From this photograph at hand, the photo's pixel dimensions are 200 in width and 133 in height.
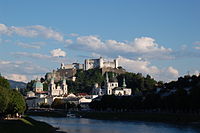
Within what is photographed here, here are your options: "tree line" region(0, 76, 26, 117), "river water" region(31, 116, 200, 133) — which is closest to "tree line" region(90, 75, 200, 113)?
"river water" region(31, 116, 200, 133)

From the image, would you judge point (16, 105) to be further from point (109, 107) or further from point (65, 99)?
point (65, 99)

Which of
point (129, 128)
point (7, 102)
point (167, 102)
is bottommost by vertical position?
point (129, 128)

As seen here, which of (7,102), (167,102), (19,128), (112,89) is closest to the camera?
(19,128)

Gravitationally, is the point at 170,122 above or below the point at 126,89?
below

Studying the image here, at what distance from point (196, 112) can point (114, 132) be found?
25.2m

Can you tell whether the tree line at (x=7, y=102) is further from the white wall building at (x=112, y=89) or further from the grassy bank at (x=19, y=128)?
the white wall building at (x=112, y=89)

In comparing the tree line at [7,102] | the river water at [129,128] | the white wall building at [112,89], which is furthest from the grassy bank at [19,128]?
the white wall building at [112,89]

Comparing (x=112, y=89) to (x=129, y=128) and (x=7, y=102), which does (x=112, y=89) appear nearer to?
(x=129, y=128)

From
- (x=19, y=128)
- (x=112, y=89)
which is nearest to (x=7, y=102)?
(x=19, y=128)

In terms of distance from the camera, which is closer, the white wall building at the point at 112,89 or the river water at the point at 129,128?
the river water at the point at 129,128

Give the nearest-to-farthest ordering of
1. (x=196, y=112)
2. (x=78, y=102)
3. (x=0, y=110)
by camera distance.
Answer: (x=0, y=110)
(x=196, y=112)
(x=78, y=102)

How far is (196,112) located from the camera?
253 ft

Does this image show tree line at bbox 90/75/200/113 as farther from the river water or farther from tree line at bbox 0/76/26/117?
tree line at bbox 0/76/26/117

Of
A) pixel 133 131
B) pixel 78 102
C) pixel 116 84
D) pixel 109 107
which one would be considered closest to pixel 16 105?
pixel 133 131
